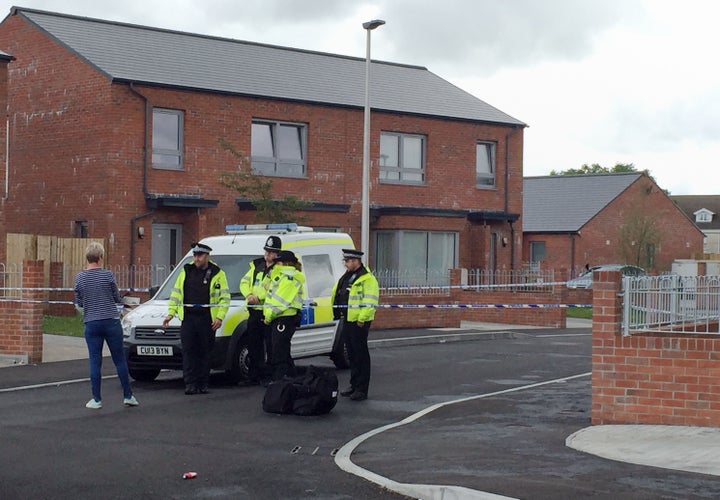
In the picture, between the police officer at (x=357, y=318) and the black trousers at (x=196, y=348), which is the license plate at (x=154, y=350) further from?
the police officer at (x=357, y=318)

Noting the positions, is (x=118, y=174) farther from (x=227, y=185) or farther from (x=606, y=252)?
(x=606, y=252)

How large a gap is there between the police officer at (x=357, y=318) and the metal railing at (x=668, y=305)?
11.1ft

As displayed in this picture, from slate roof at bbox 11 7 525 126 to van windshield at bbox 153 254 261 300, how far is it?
13666mm

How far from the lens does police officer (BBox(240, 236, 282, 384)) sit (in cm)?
1421

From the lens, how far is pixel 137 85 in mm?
29203

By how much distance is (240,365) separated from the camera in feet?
49.0

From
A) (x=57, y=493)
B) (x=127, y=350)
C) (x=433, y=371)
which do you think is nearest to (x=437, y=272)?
(x=433, y=371)

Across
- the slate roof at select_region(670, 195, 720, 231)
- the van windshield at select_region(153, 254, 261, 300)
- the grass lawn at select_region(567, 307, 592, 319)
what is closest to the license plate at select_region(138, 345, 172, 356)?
the van windshield at select_region(153, 254, 261, 300)

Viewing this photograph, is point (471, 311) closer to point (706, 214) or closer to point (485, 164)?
point (485, 164)

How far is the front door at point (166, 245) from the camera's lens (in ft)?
99.9

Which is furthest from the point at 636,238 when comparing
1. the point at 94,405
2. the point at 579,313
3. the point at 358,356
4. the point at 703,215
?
the point at 703,215

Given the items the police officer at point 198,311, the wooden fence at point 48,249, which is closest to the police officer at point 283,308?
the police officer at point 198,311

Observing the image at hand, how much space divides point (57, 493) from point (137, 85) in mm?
22299

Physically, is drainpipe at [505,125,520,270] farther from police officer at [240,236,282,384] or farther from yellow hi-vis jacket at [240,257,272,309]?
yellow hi-vis jacket at [240,257,272,309]
